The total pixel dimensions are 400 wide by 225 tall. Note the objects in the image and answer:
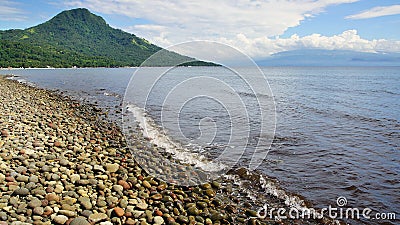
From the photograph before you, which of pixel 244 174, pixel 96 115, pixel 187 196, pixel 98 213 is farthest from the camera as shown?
pixel 96 115

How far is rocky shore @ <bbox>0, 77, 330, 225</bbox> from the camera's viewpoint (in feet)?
18.2

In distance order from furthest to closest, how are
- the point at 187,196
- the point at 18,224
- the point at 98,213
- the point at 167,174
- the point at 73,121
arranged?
the point at 73,121 → the point at 167,174 → the point at 187,196 → the point at 98,213 → the point at 18,224

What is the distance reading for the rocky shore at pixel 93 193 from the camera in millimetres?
5539

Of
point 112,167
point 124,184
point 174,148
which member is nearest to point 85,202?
point 124,184

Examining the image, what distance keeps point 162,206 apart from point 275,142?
27.2 feet

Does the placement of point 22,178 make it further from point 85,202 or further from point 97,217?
point 97,217

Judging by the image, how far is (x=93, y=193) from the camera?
646 cm

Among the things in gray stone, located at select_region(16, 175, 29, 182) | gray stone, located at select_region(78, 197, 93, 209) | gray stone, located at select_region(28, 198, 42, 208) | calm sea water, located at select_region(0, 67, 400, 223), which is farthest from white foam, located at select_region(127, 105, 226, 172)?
gray stone, located at select_region(28, 198, 42, 208)

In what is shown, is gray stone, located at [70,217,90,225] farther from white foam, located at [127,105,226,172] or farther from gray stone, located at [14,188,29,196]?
white foam, located at [127,105,226,172]

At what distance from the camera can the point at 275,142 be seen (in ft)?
43.9

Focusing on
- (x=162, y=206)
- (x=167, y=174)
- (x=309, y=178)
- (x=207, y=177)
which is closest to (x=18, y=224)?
(x=162, y=206)

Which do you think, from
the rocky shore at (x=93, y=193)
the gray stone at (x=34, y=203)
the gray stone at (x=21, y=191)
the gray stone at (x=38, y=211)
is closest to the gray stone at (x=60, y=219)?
the rocky shore at (x=93, y=193)

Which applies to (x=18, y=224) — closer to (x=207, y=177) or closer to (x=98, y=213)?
(x=98, y=213)

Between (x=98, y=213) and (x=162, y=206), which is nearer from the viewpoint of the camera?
(x=98, y=213)
